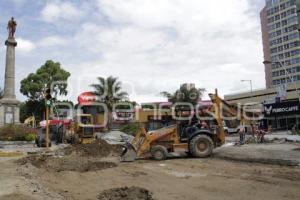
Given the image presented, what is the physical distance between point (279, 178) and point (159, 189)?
11.7 ft

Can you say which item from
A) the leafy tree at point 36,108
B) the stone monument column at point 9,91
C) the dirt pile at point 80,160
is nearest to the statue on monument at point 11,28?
the stone monument column at point 9,91

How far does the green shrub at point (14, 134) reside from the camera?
34.3 m

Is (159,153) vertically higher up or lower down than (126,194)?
higher up

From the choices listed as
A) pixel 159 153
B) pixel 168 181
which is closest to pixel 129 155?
pixel 159 153

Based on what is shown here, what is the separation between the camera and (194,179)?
12445 millimetres

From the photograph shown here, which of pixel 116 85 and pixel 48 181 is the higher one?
pixel 116 85

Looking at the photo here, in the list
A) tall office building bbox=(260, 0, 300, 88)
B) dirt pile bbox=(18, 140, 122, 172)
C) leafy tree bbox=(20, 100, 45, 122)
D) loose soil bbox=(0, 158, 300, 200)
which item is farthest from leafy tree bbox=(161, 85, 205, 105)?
tall office building bbox=(260, 0, 300, 88)

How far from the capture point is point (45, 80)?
66312 mm

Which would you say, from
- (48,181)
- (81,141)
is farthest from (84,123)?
(48,181)

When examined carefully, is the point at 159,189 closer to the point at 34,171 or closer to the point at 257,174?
the point at 257,174

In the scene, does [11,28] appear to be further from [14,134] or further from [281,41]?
[281,41]

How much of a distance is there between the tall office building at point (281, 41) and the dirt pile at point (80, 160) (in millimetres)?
94348

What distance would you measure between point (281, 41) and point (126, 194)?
119 metres

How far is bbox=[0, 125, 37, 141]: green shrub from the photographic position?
34.3 metres
